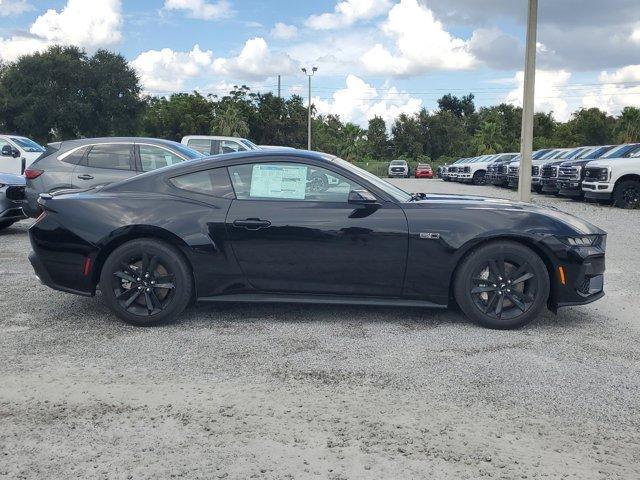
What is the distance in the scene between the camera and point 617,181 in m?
16.6

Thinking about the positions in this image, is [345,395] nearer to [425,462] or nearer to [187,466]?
[425,462]

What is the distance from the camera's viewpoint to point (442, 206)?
5234 millimetres

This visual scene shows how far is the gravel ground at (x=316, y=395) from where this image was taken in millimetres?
2996

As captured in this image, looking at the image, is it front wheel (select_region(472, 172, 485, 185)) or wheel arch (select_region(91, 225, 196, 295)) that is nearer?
wheel arch (select_region(91, 225, 196, 295))

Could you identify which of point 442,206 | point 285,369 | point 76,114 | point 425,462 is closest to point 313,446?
point 425,462

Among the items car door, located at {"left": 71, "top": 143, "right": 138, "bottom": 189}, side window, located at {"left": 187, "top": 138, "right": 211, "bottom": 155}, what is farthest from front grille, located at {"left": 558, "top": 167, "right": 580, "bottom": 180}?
car door, located at {"left": 71, "top": 143, "right": 138, "bottom": 189}

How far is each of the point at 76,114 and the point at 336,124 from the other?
42.6 meters

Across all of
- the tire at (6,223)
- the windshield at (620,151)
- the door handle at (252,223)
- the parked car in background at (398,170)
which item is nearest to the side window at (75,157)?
the tire at (6,223)

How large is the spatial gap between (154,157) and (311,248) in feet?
18.8

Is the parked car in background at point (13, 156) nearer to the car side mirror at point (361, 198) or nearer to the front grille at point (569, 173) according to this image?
the car side mirror at point (361, 198)

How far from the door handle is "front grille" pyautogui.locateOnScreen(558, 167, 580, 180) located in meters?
15.2

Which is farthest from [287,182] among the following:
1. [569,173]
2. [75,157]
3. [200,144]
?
[569,173]

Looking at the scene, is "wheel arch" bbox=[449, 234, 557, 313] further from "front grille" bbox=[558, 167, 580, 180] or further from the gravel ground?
"front grille" bbox=[558, 167, 580, 180]

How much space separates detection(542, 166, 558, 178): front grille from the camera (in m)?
20.7
